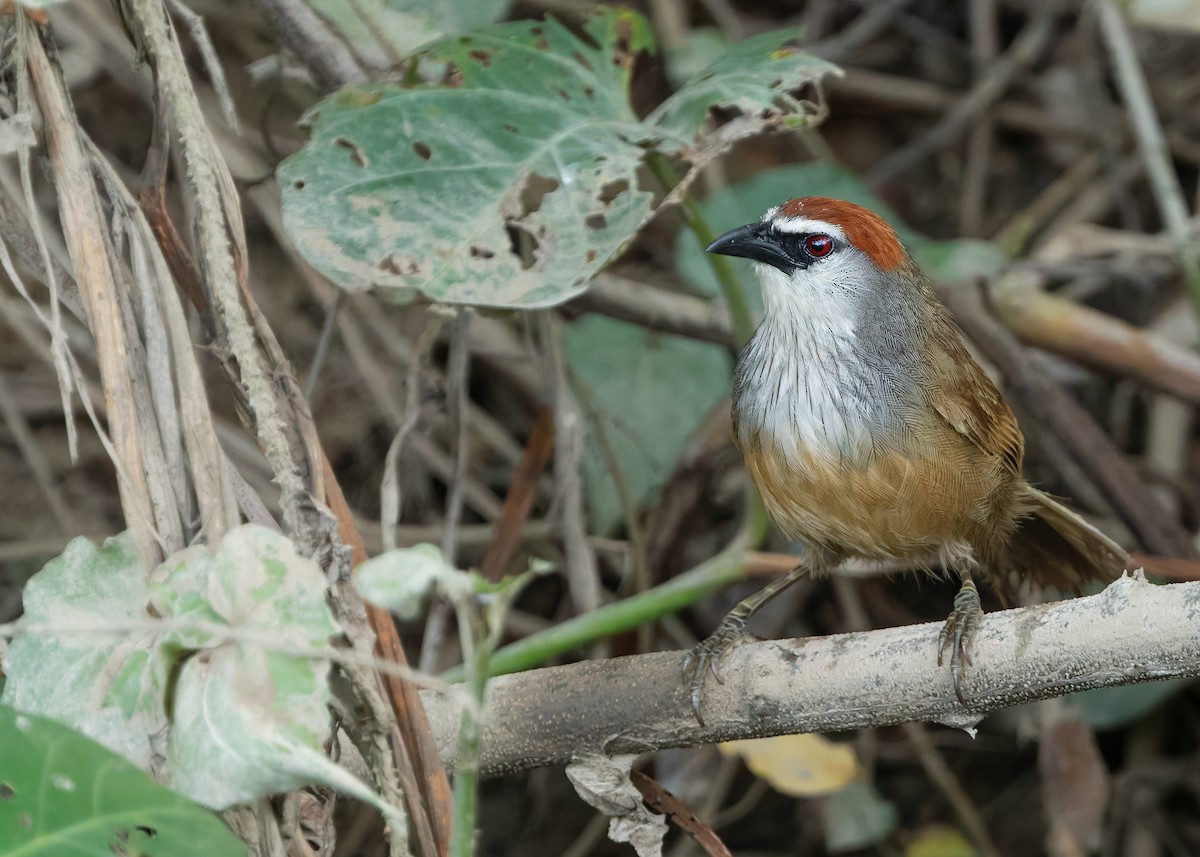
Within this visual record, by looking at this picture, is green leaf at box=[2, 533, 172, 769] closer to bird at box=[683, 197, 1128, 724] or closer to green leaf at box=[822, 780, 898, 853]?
bird at box=[683, 197, 1128, 724]

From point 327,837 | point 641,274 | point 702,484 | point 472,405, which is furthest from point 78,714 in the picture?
point 641,274

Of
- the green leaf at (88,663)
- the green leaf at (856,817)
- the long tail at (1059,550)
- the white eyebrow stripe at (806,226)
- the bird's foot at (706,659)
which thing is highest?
the green leaf at (88,663)

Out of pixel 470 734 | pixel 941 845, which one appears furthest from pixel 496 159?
pixel 941 845

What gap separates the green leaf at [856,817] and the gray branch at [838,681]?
1.86 m

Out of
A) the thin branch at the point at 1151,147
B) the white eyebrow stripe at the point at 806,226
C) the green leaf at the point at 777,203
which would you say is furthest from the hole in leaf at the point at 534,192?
the thin branch at the point at 1151,147

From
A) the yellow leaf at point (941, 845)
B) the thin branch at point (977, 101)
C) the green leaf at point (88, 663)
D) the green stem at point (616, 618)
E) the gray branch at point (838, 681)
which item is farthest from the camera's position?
the thin branch at point (977, 101)

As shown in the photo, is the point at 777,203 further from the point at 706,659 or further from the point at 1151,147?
the point at 706,659

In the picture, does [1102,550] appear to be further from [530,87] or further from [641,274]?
[641,274]

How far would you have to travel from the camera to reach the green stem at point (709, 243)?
9.78ft

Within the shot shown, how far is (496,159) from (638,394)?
1.52 metres

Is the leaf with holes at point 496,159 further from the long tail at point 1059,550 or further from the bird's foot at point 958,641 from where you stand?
the long tail at point 1059,550

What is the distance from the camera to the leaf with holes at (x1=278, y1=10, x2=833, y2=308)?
2.53 meters

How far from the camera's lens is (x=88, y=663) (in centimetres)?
182

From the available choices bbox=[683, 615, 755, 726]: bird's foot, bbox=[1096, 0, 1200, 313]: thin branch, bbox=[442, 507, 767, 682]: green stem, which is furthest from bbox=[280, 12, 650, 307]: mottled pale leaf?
bbox=[1096, 0, 1200, 313]: thin branch
